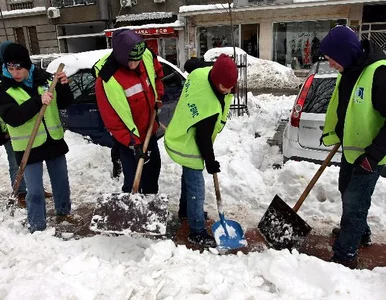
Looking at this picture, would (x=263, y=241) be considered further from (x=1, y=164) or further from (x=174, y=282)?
(x=1, y=164)

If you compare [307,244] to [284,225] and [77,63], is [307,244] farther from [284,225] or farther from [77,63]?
[77,63]

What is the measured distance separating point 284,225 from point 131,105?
171 centimetres

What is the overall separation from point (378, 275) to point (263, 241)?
1.08m

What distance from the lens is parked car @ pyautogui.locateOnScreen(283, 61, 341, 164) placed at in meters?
3.93

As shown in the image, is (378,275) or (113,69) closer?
(378,275)

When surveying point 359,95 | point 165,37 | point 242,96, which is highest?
point 359,95

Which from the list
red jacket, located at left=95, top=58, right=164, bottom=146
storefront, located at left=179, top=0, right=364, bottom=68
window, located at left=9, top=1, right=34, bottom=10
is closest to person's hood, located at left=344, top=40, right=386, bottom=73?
red jacket, located at left=95, top=58, right=164, bottom=146

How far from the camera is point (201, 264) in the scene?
263cm

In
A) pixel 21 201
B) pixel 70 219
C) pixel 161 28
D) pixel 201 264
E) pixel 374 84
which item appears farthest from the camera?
pixel 161 28

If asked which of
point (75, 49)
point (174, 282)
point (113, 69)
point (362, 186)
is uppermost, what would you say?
point (113, 69)

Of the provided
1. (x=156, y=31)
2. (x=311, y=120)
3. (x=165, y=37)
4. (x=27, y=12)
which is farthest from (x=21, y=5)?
(x=311, y=120)

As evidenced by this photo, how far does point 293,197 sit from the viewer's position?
3.99 m

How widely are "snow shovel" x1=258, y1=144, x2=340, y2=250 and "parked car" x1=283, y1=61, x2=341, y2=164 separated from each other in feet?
2.83

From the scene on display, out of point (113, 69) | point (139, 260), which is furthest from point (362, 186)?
point (113, 69)
